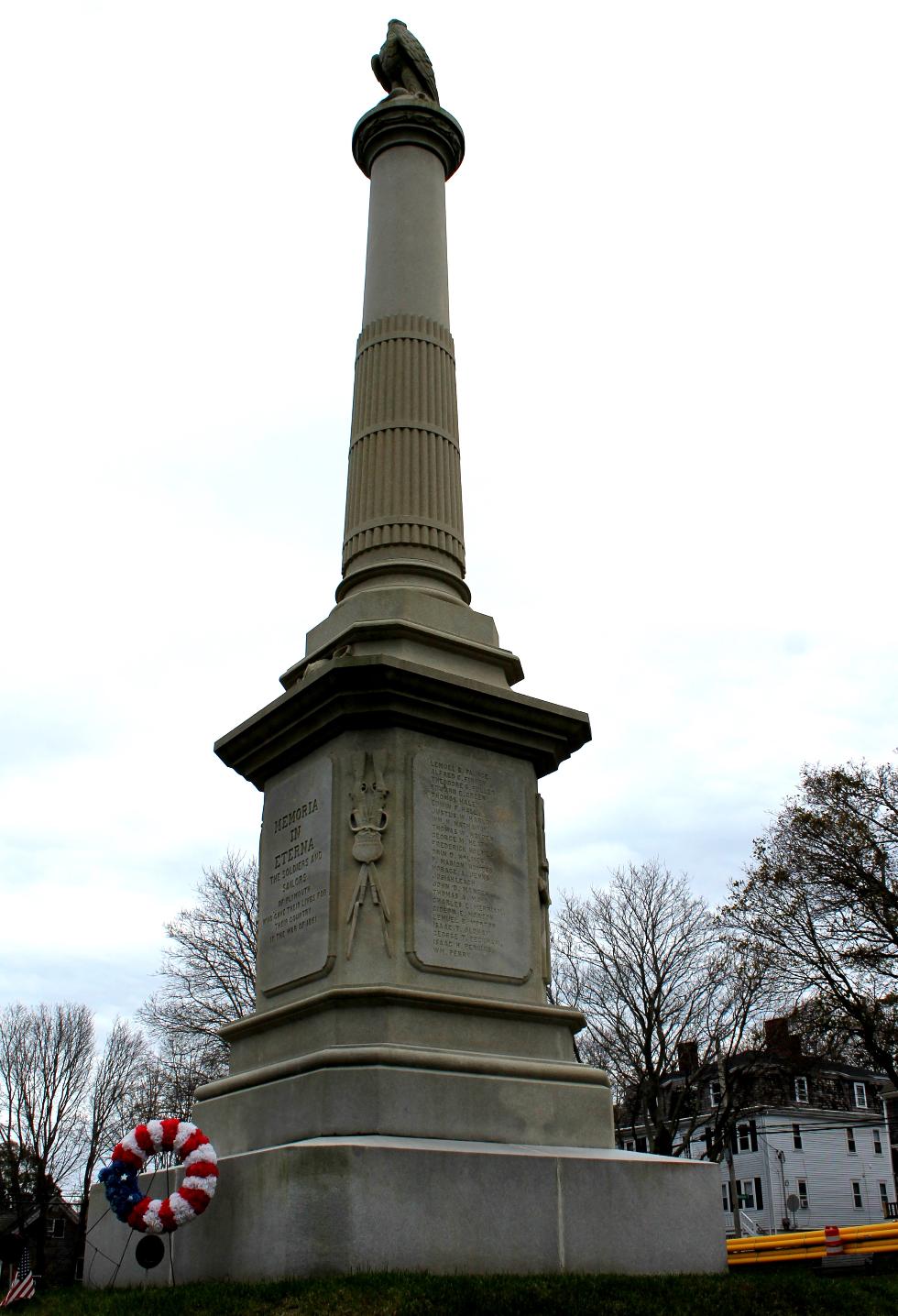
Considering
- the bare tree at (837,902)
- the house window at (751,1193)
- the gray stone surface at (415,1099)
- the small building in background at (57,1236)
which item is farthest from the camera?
the house window at (751,1193)

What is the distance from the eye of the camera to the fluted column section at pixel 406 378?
1170 cm

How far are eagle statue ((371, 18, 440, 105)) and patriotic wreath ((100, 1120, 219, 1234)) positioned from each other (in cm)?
1151

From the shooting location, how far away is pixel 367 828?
30.9ft

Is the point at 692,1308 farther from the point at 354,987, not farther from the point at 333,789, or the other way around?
the point at 333,789

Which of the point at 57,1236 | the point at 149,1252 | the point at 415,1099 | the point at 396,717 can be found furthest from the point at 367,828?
the point at 57,1236

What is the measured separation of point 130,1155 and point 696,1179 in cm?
404

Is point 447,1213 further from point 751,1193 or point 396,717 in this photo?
point 751,1193

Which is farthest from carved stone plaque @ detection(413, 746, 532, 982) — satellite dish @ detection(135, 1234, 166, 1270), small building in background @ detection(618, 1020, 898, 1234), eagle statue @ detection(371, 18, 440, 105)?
small building in background @ detection(618, 1020, 898, 1234)

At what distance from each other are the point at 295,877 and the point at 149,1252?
2.99m

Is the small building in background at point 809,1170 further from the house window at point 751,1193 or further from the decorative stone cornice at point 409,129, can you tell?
the decorative stone cornice at point 409,129

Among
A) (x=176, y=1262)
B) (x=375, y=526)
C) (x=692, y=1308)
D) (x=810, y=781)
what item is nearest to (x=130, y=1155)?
(x=176, y=1262)

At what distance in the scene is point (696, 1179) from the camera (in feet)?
29.0

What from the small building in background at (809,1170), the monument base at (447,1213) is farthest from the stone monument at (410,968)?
the small building in background at (809,1170)

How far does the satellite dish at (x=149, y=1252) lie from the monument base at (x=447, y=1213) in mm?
349
